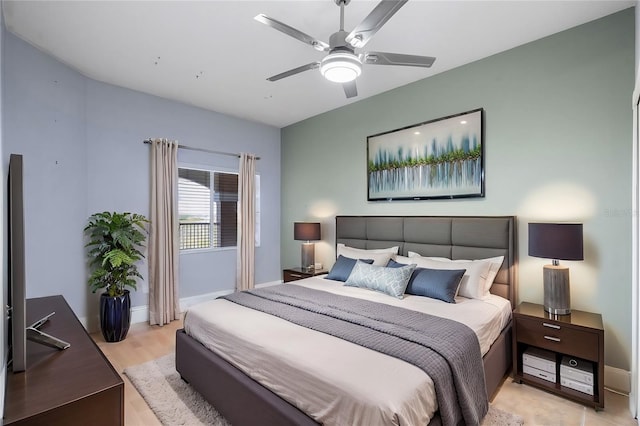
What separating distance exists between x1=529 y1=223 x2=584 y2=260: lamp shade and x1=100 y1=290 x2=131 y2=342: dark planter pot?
406 cm

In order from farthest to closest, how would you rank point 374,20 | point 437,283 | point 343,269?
point 343,269
point 437,283
point 374,20

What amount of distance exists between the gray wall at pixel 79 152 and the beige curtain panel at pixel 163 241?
135 millimetres

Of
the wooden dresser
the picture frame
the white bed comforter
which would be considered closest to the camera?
the wooden dresser

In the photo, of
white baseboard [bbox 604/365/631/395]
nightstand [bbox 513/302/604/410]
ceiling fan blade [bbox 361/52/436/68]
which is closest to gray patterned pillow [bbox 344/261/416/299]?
nightstand [bbox 513/302/604/410]

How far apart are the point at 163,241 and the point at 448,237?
346cm

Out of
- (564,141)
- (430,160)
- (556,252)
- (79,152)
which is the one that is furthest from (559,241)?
(79,152)

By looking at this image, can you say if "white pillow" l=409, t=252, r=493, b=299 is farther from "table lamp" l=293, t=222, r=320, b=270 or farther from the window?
the window

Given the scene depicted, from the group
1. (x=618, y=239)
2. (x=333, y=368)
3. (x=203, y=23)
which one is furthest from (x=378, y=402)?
(x=203, y=23)

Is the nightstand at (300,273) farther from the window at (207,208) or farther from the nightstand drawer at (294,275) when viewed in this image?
the window at (207,208)

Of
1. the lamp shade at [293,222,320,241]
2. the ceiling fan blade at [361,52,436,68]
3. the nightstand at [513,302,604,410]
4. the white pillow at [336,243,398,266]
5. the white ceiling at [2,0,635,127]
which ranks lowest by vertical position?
the nightstand at [513,302,604,410]

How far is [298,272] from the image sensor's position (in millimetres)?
4512

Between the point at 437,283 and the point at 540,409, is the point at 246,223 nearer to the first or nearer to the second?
the point at 437,283

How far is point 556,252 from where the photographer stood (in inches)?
97.7

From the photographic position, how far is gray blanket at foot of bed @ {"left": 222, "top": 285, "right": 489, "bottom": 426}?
1.71 m
